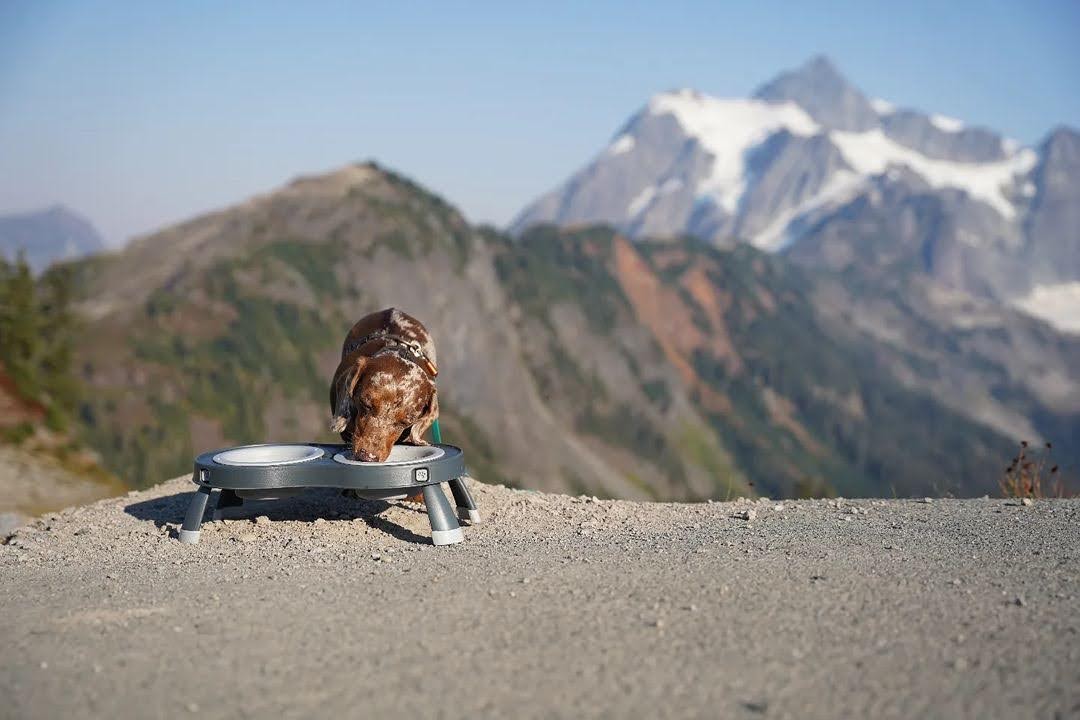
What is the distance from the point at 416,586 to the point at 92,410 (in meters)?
72.2

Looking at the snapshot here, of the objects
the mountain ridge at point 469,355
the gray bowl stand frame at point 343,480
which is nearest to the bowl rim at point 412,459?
the gray bowl stand frame at point 343,480

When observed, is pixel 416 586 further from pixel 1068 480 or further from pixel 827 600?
pixel 1068 480

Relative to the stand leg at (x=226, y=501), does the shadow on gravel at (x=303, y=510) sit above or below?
below

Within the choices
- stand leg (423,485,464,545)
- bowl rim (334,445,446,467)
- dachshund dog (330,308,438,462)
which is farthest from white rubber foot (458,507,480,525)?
stand leg (423,485,464,545)

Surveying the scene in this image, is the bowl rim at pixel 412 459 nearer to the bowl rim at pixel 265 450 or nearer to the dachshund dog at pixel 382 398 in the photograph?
the dachshund dog at pixel 382 398

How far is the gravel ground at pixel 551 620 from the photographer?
6332 mm

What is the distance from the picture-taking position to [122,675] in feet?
22.5

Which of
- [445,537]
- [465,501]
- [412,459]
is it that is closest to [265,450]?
[412,459]

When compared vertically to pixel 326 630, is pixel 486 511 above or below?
below

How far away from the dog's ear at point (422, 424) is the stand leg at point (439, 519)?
96 cm

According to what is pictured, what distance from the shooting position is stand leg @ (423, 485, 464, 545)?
10.6m

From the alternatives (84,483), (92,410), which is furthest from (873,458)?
(84,483)

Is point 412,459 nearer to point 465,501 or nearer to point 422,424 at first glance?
point 422,424

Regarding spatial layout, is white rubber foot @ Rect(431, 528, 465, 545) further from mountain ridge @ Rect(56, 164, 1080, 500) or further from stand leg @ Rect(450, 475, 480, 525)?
mountain ridge @ Rect(56, 164, 1080, 500)
